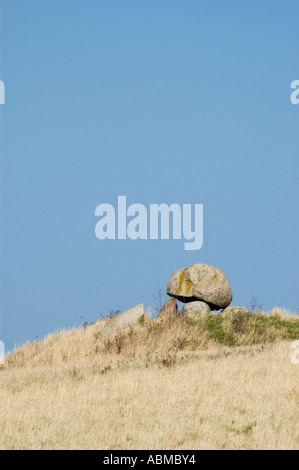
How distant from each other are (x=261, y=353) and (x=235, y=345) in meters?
4.45

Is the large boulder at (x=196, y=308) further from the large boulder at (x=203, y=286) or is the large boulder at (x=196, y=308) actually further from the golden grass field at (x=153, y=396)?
the golden grass field at (x=153, y=396)

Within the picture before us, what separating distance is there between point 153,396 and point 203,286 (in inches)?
677

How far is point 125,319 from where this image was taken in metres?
31.1

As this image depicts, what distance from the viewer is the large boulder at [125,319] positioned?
3071 centimetres

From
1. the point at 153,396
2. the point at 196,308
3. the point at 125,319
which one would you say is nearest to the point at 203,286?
the point at 196,308

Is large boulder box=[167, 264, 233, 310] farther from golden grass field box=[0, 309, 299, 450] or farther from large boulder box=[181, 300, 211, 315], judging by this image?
golden grass field box=[0, 309, 299, 450]

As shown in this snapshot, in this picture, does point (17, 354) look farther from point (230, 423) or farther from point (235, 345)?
point (230, 423)

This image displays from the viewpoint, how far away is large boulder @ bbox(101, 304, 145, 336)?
30.7 metres

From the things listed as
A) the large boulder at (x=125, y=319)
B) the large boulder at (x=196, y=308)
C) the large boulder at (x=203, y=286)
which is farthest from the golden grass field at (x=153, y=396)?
the large boulder at (x=203, y=286)

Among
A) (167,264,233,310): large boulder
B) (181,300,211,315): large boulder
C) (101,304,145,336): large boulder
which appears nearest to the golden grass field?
(101,304,145,336): large boulder

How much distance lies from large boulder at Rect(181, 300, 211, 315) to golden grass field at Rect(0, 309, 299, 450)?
175 inches

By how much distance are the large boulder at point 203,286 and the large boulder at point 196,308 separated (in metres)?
0.39
